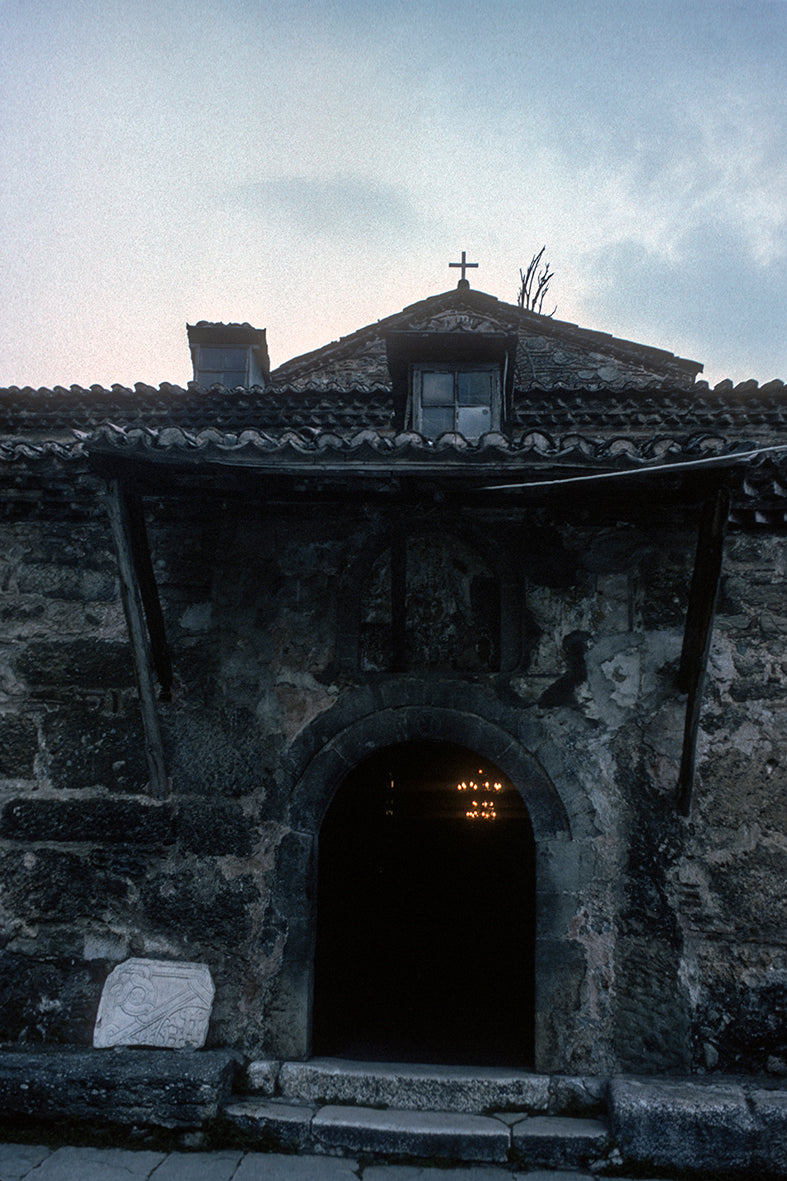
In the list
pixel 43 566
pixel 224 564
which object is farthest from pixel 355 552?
pixel 43 566

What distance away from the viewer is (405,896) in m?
6.38

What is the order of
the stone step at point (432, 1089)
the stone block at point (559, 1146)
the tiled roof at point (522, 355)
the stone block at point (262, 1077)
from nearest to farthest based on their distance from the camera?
the stone block at point (559, 1146) < the stone step at point (432, 1089) < the stone block at point (262, 1077) < the tiled roof at point (522, 355)

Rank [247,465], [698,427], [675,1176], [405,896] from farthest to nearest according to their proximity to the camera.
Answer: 1. [698,427]
2. [405,896]
3. [247,465]
4. [675,1176]

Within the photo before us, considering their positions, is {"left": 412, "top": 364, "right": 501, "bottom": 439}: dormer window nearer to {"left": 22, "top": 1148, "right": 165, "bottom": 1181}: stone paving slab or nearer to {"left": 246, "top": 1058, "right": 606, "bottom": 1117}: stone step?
{"left": 246, "top": 1058, "right": 606, "bottom": 1117}: stone step

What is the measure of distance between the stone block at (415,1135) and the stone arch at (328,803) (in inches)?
15.4

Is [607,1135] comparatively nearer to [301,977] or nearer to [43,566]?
[301,977]

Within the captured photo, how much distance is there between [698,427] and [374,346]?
4.99 m

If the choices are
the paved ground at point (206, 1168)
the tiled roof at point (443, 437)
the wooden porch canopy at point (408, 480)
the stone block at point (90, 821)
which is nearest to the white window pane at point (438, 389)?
the tiled roof at point (443, 437)

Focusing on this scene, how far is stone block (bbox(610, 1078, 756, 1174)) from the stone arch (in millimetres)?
450

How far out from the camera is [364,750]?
3584 millimetres

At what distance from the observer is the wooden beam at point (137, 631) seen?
3242 mm

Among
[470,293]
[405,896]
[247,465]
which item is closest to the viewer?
[247,465]

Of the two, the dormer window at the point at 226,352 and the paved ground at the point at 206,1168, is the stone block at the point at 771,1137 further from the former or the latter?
the dormer window at the point at 226,352

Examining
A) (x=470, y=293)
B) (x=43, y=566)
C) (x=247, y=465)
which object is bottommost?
(x=43, y=566)
